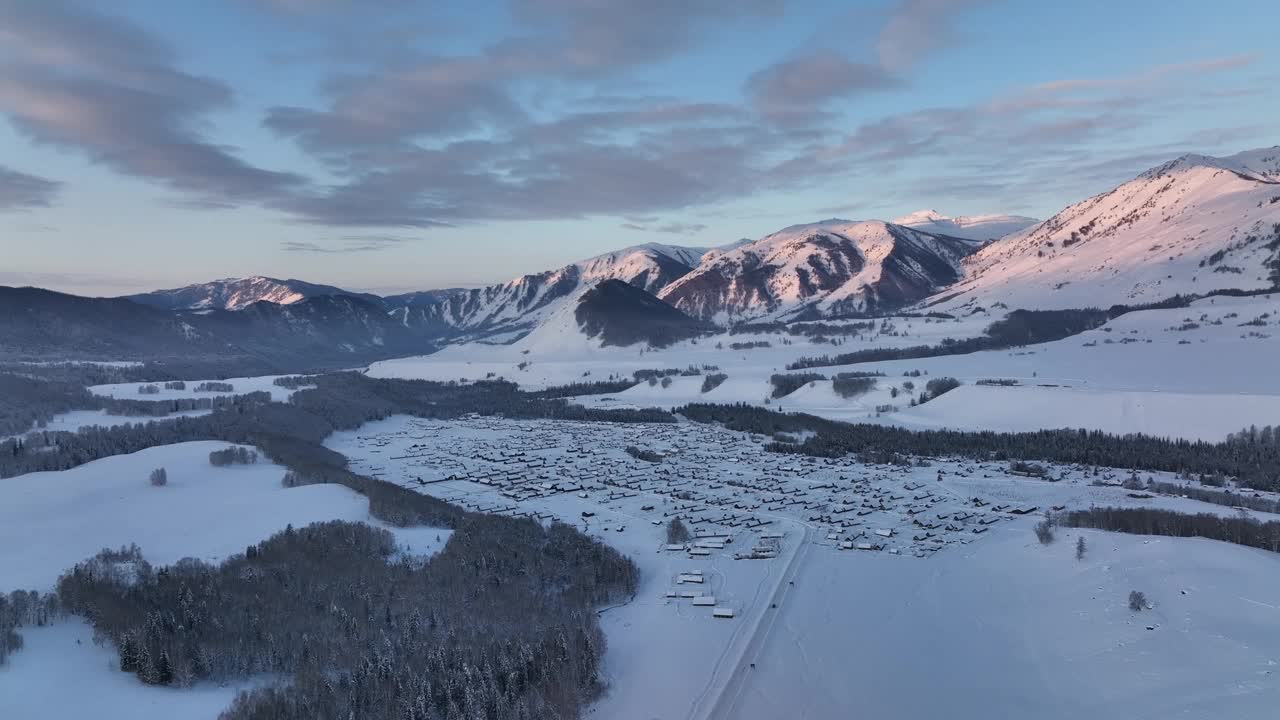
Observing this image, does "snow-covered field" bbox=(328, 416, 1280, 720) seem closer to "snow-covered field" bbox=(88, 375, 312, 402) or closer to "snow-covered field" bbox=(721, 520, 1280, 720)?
"snow-covered field" bbox=(721, 520, 1280, 720)

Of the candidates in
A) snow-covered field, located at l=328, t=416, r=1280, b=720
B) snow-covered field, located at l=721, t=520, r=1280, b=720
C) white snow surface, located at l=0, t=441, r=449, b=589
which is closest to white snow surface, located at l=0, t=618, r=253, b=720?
white snow surface, located at l=0, t=441, r=449, b=589

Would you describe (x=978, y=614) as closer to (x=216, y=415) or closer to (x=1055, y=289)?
(x=216, y=415)

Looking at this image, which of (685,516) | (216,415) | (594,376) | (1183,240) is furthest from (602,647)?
(1183,240)

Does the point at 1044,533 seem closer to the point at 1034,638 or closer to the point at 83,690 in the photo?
the point at 1034,638

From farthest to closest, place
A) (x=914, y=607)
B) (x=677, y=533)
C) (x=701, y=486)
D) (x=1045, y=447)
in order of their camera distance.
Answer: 1. (x=1045, y=447)
2. (x=701, y=486)
3. (x=677, y=533)
4. (x=914, y=607)

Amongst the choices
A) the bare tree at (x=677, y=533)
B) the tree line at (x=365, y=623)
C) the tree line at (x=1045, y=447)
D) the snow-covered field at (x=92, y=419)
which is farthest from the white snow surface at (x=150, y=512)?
the tree line at (x=1045, y=447)

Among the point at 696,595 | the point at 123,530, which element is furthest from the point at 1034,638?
the point at 123,530
